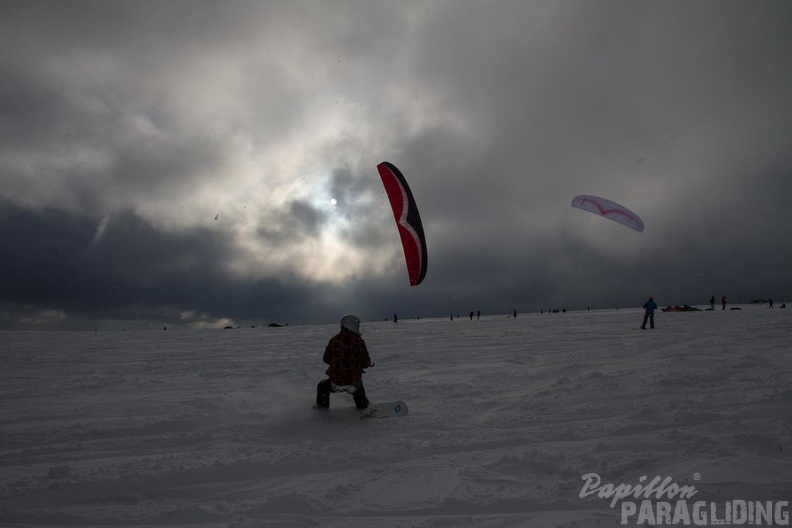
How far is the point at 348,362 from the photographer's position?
6.57 meters

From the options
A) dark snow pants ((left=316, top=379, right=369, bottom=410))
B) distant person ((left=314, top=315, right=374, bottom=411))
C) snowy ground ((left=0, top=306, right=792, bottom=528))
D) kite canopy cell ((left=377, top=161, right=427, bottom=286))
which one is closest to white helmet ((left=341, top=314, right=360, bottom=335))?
distant person ((left=314, top=315, right=374, bottom=411))

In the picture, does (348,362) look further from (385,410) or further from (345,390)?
(385,410)

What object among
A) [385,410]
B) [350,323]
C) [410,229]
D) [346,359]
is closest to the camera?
[385,410]

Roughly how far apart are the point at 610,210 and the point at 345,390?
17.1m

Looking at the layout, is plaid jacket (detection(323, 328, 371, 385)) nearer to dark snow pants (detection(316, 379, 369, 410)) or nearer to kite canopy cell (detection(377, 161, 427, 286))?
dark snow pants (detection(316, 379, 369, 410))

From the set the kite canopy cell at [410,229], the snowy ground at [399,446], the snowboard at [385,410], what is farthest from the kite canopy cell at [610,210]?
the snowboard at [385,410]

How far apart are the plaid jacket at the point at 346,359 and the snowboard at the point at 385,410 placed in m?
0.46

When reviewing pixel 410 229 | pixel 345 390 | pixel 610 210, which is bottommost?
pixel 345 390

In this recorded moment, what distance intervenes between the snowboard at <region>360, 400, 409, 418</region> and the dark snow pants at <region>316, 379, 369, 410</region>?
0.13 metres

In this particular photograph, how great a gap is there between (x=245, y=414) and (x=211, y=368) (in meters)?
5.94

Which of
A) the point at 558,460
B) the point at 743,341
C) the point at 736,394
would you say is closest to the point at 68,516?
the point at 558,460

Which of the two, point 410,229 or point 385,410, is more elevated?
point 410,229

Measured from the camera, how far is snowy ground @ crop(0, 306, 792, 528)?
358cm

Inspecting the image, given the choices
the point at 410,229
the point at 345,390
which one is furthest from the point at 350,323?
the point at 410,229
